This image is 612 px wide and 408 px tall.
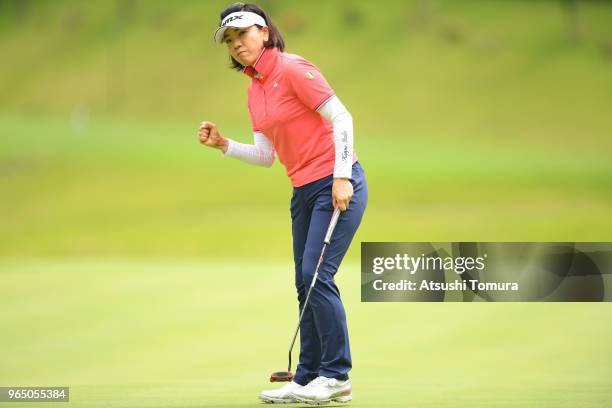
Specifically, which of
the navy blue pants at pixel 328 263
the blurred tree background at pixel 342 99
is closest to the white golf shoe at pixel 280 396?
the navy blue pants at pixel 328 263

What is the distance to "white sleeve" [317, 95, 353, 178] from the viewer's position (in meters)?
3.11

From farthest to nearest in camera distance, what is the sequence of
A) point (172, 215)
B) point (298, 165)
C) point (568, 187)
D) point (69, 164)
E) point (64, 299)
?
point (69, 164)
point (568, 187)
point (172, 215)
point (64, 299)
point (298, 165)

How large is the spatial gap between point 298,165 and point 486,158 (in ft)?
26.3

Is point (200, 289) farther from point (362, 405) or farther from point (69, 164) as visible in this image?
point (69, 164)

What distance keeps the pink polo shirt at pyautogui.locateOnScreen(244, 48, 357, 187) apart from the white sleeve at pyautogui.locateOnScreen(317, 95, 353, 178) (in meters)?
0.04

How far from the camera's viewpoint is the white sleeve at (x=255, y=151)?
3.40 m

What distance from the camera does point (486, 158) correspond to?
36.2 feet

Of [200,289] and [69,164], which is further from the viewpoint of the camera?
[69,164]

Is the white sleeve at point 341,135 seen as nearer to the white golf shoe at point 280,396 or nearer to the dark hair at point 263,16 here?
the dark hair at point 263,16

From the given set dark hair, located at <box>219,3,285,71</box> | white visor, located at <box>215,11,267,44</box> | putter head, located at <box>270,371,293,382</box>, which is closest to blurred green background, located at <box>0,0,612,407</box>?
putter head, located at <box>270,371,293,382</box>

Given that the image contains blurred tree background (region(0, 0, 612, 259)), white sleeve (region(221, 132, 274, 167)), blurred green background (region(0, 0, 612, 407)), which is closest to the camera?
white sleeve (region(221, 132, 274, 167))

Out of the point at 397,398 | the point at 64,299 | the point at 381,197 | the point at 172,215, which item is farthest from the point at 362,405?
the point at 381,197

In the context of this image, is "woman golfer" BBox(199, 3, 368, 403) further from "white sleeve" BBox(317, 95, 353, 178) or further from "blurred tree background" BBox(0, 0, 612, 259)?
"blurred tree background" BBox(0, 0, 612, 259)

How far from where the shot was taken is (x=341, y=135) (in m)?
3.11
